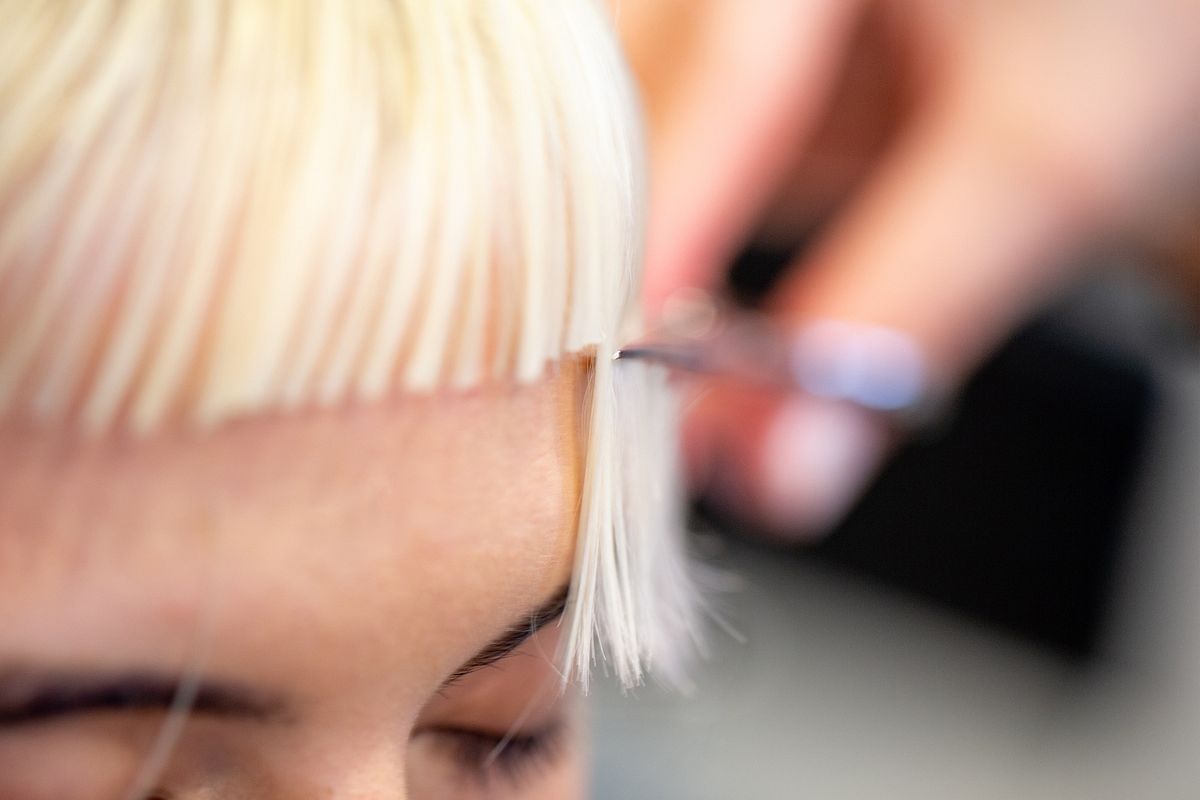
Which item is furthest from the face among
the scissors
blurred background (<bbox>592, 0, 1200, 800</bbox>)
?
blurred background (<bbox>592, 0, 1200, 800</bbox>)

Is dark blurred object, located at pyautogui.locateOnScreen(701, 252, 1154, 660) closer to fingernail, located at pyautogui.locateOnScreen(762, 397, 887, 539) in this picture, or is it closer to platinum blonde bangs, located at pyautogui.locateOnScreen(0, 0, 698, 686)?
fingernail, located at pyautogui.locateOnScreen(762, 397, 887, 539)

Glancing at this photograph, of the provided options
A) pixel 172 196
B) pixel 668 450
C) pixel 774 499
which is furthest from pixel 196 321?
pixel 774 499

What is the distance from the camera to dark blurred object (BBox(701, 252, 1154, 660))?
0.88 metres

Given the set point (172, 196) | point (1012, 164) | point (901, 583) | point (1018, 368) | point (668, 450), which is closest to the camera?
point (172, 196)

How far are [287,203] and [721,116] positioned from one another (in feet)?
1.85

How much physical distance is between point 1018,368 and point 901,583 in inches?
9.3

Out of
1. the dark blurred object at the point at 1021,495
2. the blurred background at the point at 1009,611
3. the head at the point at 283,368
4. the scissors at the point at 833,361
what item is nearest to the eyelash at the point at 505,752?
the head at the point at 283,368

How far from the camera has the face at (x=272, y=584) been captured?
0.22 metres

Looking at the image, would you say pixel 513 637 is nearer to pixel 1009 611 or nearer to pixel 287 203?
pixel 287 203

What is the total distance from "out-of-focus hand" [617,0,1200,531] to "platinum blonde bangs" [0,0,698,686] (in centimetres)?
44

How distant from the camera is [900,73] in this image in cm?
83

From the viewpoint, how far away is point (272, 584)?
236 mm

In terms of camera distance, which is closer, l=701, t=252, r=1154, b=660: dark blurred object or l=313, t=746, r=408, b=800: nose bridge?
l=313, t=746, r=408, b=800: nose bridge

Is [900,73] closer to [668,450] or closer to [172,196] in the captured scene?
[668,450]
